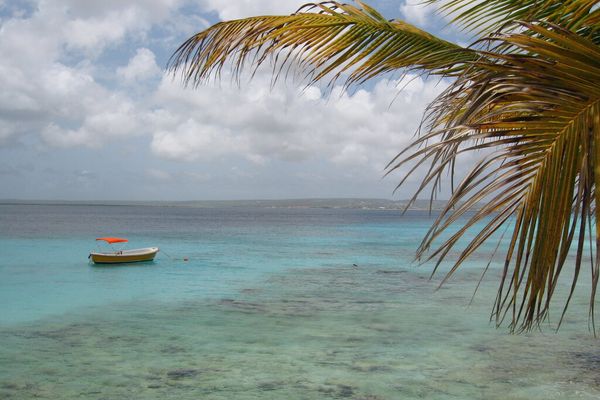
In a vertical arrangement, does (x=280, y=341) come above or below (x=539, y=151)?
below

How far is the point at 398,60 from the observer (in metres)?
3.35

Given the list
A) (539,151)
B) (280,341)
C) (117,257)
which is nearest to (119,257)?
(117,257)

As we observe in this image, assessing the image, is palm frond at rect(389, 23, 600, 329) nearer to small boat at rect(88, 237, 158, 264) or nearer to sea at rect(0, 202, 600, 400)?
sea at rect(0, 202, 600, 400)

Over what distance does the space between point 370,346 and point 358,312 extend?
12.0 ft

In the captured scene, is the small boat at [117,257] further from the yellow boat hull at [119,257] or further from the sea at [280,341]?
the sea at [280,341]

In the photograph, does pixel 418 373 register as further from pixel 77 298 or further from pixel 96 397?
pixel 77 298

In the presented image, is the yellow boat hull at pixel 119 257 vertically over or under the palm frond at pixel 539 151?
under

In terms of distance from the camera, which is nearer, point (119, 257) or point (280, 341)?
point (280, 341)

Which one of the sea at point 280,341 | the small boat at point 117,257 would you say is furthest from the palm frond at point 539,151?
the small boat at point 117,257

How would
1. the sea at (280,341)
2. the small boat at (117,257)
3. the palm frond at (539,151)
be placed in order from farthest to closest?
the small boat at (117,257)
the sea at (280,341)
the palm frond at (539,151)

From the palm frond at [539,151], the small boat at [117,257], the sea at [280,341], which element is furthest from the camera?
the small boat at [117,257]

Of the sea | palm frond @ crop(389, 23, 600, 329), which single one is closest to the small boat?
the sea

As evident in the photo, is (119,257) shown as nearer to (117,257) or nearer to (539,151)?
(117,257)

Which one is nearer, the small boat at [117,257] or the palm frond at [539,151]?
the palm frond at [539,151]
